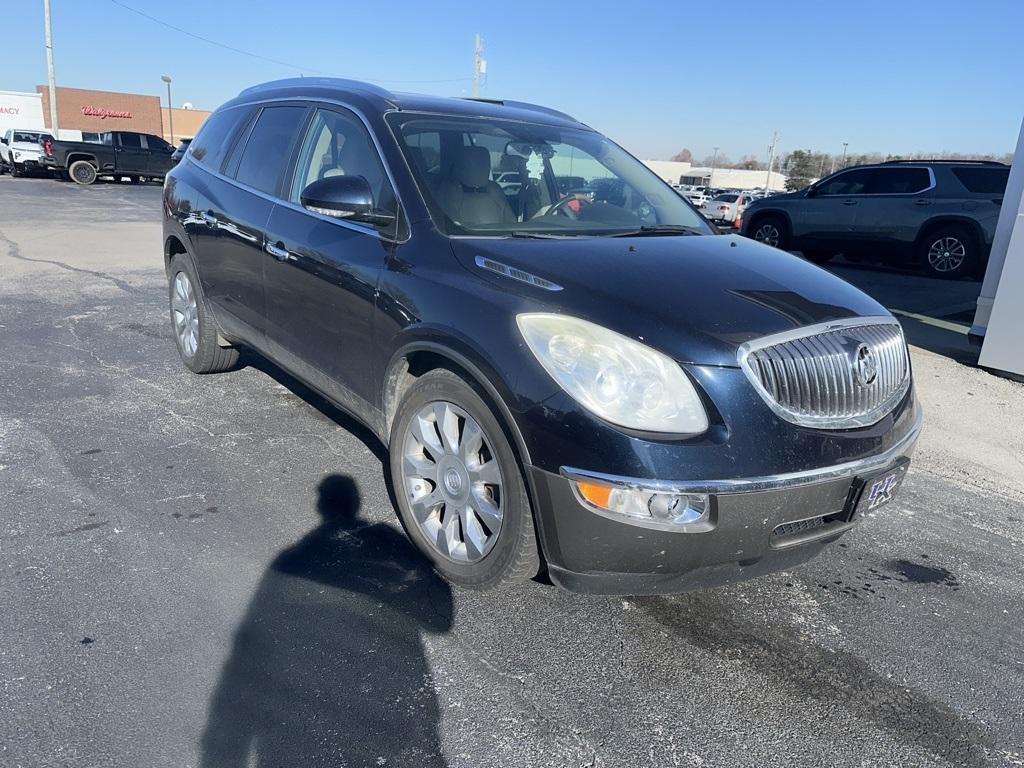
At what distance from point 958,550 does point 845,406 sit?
147 centimetres

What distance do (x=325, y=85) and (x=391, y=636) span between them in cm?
287

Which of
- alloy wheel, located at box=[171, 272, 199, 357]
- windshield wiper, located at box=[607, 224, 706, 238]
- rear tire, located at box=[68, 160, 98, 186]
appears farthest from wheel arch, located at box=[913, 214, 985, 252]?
rear tire, located at box=[68, 160, 98, 186]

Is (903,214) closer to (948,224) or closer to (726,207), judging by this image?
(948,224)

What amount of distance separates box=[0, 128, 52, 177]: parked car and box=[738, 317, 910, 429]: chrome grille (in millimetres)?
31478

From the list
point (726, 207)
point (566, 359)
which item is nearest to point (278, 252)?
point (566, 359)

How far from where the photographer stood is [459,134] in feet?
11.7

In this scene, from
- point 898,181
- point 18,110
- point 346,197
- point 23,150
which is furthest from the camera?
point 18,110

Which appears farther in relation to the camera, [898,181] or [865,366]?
[898,181]

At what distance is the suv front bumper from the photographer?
228cm

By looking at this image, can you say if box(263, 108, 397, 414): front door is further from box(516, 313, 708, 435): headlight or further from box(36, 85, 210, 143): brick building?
box(36, 85, 210, 143): brick building

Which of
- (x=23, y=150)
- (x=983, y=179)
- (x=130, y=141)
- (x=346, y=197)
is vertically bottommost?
(x=23, y=150)

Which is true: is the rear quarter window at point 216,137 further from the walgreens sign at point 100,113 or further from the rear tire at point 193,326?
the walgreens sign at point 100,113

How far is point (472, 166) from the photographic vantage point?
339 centimetres

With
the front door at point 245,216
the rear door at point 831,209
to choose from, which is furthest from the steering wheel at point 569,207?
the rear door at point 831,209
